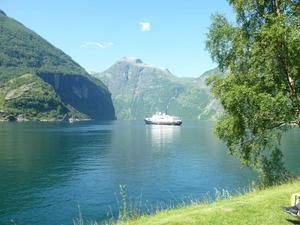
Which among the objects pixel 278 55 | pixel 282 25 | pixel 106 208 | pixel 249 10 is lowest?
pixel 106 208

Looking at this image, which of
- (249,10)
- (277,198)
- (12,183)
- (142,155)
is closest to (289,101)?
(249,10)

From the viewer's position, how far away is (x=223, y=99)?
27.7 metres

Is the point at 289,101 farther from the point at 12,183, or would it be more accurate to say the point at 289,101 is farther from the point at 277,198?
the point at 12,183

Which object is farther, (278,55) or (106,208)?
(106,208)

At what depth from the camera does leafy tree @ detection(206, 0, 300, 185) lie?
83.3 feet

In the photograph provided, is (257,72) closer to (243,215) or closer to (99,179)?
(243,215)

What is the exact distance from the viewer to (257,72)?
27.8 m

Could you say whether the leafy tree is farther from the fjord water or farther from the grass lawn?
the fjord water

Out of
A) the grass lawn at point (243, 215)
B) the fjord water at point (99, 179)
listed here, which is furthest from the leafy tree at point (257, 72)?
the fjord water at point (99, 179)

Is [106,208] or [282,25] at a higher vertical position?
[282,25]

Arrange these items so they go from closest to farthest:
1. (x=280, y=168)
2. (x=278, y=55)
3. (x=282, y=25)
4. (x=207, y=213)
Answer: (x=207, y=213) → (x=282, y=25) → (x=278, y=55) → (x=280, y=168)

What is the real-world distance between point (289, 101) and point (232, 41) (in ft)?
21.5

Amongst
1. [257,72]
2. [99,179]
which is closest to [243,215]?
[257,72]

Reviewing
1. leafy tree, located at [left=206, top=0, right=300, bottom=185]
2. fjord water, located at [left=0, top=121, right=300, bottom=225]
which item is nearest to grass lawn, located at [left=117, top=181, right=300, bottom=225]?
leafy tree, located at [left=206, top=0, right=300, bottom=185]
